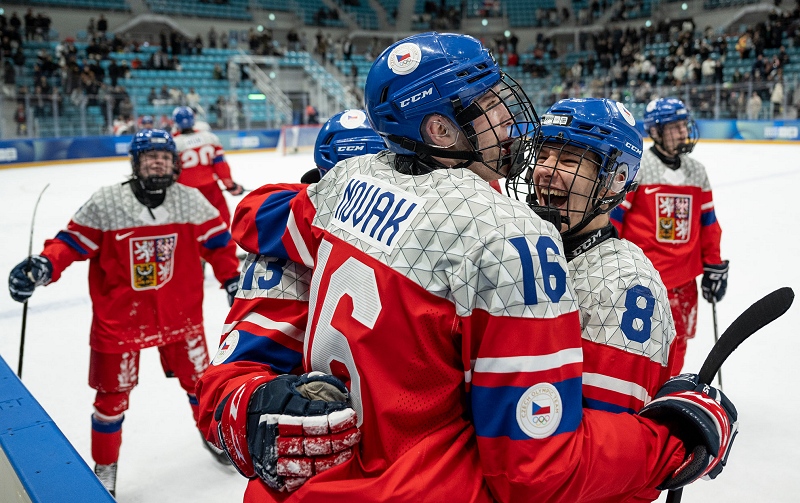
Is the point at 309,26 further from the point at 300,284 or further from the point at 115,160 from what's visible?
the point at 300,284

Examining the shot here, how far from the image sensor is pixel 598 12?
29094 mm

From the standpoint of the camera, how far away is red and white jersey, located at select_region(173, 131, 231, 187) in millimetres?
6613

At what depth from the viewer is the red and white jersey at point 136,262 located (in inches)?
125

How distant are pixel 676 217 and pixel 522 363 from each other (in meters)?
3.05

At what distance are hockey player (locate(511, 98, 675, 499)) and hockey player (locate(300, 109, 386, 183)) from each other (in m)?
0.71

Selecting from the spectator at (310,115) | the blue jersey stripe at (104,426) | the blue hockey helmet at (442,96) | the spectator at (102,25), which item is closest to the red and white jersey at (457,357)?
the blue hockey helmet at (442,96)

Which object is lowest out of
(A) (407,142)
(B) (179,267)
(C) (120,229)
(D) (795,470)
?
(D) (795,470)

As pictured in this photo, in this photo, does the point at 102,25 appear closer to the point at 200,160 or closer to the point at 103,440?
the point at 200,160

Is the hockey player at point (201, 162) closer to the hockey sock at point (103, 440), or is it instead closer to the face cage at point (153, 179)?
the face cage at point (153, 179)

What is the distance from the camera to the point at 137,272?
327 centimetres

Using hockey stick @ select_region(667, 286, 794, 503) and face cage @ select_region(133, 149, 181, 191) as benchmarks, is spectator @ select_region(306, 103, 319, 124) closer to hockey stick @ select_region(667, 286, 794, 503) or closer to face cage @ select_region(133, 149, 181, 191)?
face cage @ select_region(133, 149, 181, 191)

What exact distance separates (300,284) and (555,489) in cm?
71

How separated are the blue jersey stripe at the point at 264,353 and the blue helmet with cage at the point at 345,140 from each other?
118 cm

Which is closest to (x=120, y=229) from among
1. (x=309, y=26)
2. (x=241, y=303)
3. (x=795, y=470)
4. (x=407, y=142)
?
(x=241, y=303)
